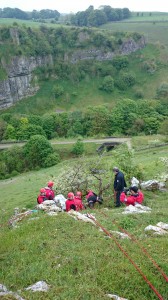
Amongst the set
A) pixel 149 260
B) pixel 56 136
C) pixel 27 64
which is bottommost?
pixel 56 136

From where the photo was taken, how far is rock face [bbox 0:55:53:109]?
115m

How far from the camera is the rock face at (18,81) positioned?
4541 inches

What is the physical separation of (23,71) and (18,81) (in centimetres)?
482

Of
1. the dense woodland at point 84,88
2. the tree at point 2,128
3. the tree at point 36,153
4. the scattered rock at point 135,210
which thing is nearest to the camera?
the scattered rock at point 135,210

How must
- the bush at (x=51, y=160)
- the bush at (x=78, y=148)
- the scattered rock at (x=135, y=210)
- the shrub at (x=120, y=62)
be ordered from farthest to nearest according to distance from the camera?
the shrub at (x=120, y=62) < the bush at (x=78, y=148) < the bush at (x=51, y=160) < the scattered rock at (x=135, y=210)

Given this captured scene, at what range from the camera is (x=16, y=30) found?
119750 millimetres

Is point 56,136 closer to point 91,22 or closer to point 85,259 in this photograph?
point 85,259

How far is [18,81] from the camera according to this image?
396ft

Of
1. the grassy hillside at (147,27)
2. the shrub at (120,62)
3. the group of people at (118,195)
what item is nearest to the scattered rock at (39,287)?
the group of people at (118,195)

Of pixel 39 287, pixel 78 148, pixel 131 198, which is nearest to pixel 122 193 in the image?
pixel 131 198

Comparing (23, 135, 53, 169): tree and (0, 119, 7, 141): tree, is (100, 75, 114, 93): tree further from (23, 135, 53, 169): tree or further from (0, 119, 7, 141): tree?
(23, 135, 53, 169): tree

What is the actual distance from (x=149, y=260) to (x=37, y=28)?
133139 millimetres

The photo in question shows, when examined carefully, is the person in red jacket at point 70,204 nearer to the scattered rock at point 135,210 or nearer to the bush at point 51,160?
the scattered rock at point 135,210

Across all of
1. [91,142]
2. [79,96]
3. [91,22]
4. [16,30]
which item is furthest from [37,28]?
[91,142]
